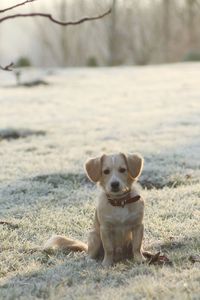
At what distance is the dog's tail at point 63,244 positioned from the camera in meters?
5.20

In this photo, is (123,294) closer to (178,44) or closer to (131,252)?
(131,252)

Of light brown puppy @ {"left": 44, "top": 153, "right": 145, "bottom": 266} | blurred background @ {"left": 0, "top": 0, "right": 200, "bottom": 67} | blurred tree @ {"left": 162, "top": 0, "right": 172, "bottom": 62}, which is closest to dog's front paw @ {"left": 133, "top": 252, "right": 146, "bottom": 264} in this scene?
light brown puppy @ {"left": 44, "top": 153, "right": 145, "bottom": 266}

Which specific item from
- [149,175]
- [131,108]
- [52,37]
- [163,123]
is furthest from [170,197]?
[52,37]

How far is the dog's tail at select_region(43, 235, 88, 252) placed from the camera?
5204mm

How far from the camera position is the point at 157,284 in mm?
4199

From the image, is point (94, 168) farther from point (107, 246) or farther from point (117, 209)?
point (107, 246)

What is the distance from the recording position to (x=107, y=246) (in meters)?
4.79

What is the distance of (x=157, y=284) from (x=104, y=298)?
361 mm

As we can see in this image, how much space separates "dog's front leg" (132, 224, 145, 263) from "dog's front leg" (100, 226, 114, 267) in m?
0.16

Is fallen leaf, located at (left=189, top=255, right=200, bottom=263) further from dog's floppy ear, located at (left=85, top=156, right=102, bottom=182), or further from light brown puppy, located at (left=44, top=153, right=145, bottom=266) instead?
dog's floppy ear, located at (left=85, top=156, right=102, bottom=182)

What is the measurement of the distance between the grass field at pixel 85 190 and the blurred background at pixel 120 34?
81.5 ft

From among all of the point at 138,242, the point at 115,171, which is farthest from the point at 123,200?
the point at 138,242

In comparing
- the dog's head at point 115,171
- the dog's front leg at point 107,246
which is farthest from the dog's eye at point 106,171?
the dog's front leg at point 107,246

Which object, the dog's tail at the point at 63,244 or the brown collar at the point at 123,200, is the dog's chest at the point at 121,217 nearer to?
the brown collar at the point at 123,200
